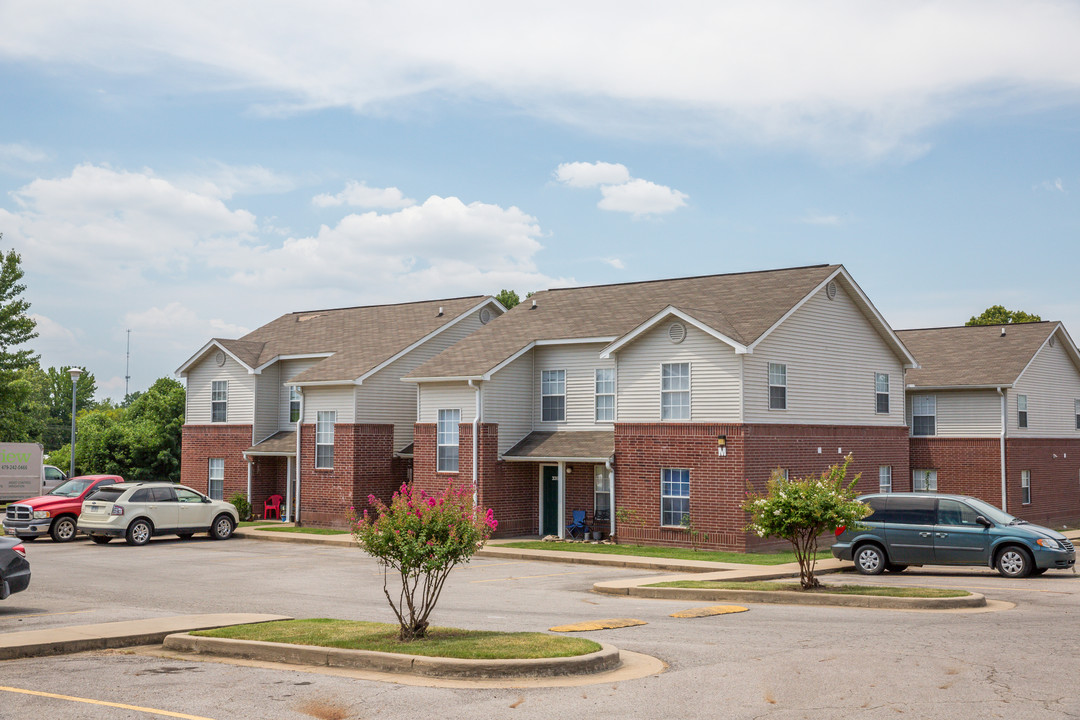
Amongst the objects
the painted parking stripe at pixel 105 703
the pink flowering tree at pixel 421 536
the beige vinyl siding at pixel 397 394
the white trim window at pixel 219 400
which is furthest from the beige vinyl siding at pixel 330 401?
the painted parking stripe at pixel 105 703

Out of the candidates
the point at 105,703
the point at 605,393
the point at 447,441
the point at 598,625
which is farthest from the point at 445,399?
the point at 105,703

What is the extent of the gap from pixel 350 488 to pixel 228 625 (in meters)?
19.8

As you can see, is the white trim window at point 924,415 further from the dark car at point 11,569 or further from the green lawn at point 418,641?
the dark car at point 11,569

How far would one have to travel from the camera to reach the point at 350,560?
25672 mm

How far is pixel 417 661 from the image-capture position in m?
11.1

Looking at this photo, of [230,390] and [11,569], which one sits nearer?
[11,569]

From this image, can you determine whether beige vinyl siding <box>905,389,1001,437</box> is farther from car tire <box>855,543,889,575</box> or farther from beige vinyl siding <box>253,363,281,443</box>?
beige vinyl siding <box>253,363,281,443</box>

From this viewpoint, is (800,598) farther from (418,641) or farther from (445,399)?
(445,399)

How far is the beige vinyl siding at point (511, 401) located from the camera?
31.4 metres

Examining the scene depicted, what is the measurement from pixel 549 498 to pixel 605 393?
12.5ft

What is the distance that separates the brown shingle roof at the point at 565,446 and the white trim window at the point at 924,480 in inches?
553

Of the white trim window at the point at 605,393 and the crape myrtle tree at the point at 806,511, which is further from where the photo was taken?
the white trim window at the point at 605,393

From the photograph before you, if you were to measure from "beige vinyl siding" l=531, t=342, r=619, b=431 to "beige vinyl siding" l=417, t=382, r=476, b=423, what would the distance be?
236cm

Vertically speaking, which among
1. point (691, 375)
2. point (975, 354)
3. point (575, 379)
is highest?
point (975, 354)
